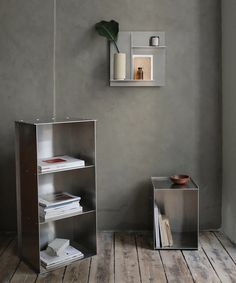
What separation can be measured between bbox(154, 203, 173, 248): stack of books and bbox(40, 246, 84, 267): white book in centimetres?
62

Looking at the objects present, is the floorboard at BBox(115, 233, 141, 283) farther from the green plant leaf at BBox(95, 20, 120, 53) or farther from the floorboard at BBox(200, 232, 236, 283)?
the green plant leaf at BBox(95, 20, 120, 53)

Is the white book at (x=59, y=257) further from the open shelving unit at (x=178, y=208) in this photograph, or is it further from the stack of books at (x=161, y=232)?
the open shelving unit at (x=178, y=208)

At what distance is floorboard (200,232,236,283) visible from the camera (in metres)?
2.81

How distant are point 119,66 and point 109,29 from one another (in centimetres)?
31

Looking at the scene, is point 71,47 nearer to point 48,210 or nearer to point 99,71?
point 99,71

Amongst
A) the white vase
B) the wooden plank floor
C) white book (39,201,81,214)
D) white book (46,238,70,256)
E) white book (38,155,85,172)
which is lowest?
the wooden plank floor

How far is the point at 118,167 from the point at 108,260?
2.84 ft

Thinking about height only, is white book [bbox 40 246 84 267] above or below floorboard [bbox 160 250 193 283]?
above

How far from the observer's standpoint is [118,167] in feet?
12.0

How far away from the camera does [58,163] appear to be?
2951 mm

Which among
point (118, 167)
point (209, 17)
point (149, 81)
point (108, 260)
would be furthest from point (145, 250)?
point (209, 17)

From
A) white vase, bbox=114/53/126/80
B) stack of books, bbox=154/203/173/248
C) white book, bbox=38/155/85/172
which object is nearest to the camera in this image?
white book, bbox=38/155/85/172

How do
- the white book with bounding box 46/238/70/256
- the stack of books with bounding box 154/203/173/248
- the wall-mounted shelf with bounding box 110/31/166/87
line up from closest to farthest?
1. the white book with bounding box 46/238/70/256
2. the stack of books with bounding box 154/203/173/248
3. the wall-mounted shelf with bounding box 110/31/166/87

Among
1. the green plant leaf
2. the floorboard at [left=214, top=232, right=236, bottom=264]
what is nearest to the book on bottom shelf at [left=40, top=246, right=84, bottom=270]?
the floorboard at [left=214, top=232, right=236, bottom=264]
